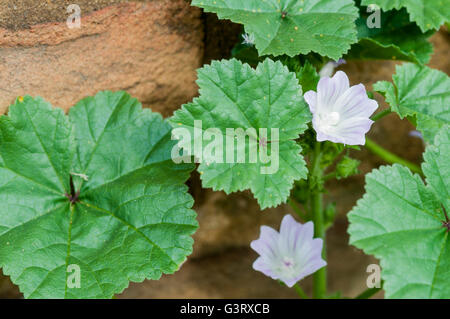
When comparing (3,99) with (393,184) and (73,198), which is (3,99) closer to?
(73,198)

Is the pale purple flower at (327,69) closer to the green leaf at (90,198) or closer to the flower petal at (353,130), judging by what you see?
the flower petal at (353,130)

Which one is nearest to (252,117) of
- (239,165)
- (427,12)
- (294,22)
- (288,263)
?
(239,165)

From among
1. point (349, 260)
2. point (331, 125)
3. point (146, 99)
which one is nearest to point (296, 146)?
point (331, 125)

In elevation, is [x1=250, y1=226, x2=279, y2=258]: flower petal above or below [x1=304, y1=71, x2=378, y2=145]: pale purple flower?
below

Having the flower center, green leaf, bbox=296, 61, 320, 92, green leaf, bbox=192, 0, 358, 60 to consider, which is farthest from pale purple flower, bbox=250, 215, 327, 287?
green leaf, bbox=192, 0, 358, 60

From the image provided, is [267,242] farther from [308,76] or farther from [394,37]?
[394,37]

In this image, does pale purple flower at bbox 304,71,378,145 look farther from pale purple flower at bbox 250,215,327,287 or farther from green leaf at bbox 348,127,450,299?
pale purple flower at bbox 250,215,327,287
